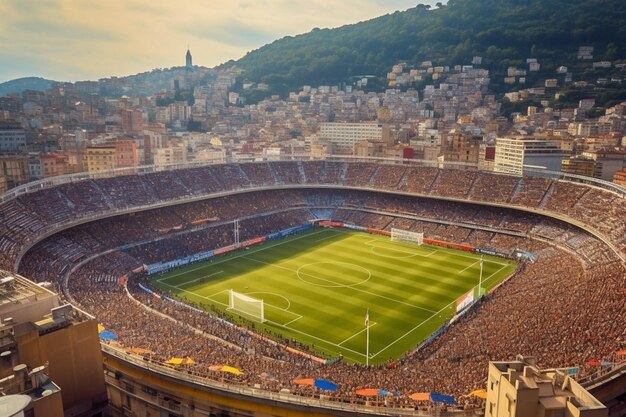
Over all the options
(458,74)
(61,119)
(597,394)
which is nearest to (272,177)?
(597,394)

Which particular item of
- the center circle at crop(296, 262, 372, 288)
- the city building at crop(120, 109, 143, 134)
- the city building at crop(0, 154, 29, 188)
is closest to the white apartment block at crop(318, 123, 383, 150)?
the city building at crop(120, 109, 143, 134)

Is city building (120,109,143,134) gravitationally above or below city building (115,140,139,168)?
above

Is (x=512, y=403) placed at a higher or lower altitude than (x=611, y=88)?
lower

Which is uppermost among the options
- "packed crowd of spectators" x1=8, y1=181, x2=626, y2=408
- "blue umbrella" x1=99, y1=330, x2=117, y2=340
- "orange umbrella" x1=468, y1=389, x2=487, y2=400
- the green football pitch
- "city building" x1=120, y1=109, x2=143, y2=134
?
"city building" x1=120, y1=109, x2=143, y2=134

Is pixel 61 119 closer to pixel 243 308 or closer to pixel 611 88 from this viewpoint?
pixel 243 308

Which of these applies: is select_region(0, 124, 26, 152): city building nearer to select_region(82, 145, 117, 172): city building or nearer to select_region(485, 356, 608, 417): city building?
select_region(82, 145, 117, 172): city building

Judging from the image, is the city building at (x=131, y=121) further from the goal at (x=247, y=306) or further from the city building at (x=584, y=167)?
the goal at (x=247, y=306)

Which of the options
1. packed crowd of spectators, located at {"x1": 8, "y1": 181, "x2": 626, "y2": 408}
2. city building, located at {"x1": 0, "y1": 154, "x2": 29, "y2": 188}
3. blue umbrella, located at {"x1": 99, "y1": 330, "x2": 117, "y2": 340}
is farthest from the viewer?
city building, located at {"x1": 0, "y1": 154, "x2": 29, "y2": 188}
